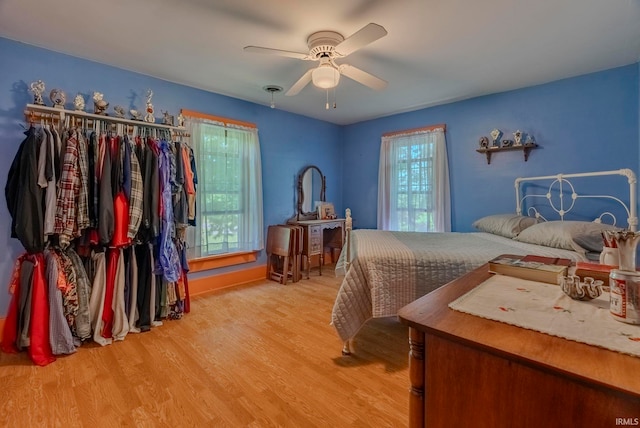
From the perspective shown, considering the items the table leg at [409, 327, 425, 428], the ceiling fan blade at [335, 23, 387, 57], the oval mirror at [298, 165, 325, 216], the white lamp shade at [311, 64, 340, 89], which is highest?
the ceiling fan blade at [335, 23, 387, 57]

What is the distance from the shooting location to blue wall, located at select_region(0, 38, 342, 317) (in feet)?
7.66

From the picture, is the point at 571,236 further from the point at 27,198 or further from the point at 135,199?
the point at 27,198

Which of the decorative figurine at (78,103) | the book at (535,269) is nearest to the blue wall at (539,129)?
the book at (535,269)

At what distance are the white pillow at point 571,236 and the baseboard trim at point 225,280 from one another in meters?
3.10

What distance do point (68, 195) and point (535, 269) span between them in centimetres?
289

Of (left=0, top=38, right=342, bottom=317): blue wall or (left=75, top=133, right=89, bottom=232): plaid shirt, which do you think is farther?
(left=0, top=38, right=342, bottom=317): blue wall

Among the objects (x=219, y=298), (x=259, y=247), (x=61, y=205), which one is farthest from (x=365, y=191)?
(x=61, y=205)

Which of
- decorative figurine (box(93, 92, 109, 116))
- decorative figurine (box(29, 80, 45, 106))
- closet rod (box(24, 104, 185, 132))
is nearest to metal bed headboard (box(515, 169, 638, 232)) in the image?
closet rod (box(24, 104, 185, 132))

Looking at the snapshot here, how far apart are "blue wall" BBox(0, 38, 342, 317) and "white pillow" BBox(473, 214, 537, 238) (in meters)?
2.55

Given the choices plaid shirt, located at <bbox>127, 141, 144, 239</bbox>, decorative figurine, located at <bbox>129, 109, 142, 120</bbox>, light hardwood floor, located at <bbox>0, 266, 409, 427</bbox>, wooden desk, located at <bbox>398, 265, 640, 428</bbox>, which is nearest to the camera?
wooden desk, located at <bbox>398, 265, 640, 428</bbox>

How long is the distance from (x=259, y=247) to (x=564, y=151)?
3638 millimetres

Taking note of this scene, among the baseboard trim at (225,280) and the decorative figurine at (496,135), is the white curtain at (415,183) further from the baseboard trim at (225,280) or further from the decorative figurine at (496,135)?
the baseboard trim at (225,280)

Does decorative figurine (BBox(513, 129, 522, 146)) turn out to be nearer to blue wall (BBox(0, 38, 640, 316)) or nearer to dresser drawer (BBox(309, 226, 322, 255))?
blue wall (BBox(0, 38, 640, 316))

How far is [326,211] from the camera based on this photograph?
4.68 meters
